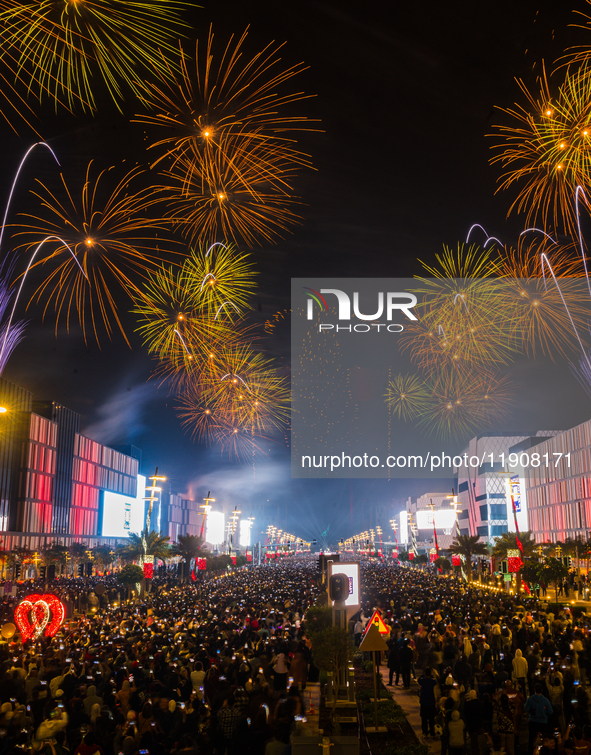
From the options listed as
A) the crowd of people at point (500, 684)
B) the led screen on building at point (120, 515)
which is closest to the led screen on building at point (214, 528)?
the led screen on building at point (120, 515)

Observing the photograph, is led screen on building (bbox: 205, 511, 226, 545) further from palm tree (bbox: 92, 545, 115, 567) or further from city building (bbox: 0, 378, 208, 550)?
palm tree (bbox: 92, 545, 115, 567)

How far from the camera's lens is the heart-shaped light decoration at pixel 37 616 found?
19984mm

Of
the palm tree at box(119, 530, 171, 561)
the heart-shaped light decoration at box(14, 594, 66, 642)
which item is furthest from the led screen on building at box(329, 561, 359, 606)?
the palm tree at box(119, 530, 171, 561)

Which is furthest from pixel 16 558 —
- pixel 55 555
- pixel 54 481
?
pixel 54 481

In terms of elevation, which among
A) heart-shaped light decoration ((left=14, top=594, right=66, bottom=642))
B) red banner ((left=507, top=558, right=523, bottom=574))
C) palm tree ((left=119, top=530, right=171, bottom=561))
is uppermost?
palm tree ((left=119, top=530, right=171, bottom=561))

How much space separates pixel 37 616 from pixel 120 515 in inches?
3629

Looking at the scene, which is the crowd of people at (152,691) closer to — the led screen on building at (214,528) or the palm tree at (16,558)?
the palm tree at (16,558)

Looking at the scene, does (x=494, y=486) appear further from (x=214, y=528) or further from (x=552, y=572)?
(x=552, y=572)

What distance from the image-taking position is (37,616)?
20.2 m

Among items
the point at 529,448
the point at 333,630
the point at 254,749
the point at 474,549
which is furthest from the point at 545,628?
the point at 529,448

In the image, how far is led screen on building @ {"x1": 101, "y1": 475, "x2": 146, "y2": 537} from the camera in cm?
10319

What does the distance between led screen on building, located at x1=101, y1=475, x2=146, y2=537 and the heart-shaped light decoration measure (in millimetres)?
78864

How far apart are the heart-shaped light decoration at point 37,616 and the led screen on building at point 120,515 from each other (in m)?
78.9

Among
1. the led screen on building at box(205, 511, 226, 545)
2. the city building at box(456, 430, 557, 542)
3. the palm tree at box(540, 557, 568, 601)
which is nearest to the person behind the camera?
the palm tree at box(540, 557, 568, 601)
